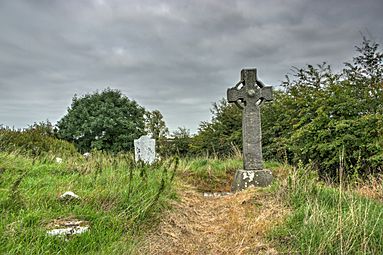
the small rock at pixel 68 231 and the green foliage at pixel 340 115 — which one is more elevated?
the green foliage at pixel 340 115

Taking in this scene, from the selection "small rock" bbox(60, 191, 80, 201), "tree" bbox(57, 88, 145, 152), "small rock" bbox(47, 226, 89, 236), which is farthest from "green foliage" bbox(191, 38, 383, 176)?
"tree" bbox(57, 88, 145, 152)

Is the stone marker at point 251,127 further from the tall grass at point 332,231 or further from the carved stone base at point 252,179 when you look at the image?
the tall grass at point 332,231

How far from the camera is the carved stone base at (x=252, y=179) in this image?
20.0 ft

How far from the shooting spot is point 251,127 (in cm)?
651

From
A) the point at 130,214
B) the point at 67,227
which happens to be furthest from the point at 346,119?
the point at 67,227

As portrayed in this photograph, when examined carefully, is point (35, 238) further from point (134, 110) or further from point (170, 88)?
point (134, 110)

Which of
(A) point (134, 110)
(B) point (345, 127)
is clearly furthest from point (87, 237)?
(A) point (134, 110)

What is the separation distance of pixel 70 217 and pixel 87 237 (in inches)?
17.1

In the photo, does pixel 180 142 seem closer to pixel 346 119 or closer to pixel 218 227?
pixel 346 119

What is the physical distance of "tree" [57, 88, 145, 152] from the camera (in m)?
25.0

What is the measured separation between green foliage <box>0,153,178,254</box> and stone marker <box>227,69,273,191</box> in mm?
1880

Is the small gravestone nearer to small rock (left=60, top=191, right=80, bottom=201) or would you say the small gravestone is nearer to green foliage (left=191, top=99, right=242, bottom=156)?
green foliage (left=191, top=99, right=242, bottom=156)

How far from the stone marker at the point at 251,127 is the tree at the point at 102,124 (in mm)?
18992

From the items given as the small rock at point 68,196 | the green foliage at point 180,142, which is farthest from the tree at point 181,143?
the small rock at point 68,196
